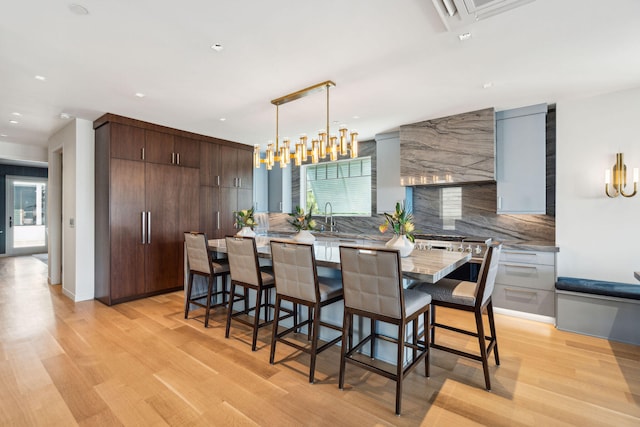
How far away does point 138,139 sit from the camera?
437cm

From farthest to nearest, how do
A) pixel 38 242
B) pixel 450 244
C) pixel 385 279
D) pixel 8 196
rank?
1. pixel 38 242
2. pixel 8 196
3. pixel 450 244
4. pixel 385 279

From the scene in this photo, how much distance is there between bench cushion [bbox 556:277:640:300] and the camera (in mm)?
2891

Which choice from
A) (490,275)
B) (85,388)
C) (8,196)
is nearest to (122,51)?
(85,388)

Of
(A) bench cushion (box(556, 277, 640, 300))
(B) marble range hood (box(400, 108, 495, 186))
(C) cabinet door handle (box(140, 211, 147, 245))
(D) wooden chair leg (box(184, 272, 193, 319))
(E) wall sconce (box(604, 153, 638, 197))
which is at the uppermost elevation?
(B) marble range hood (box(400, 108, 495, 186))

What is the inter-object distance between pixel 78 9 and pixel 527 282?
4717 mm

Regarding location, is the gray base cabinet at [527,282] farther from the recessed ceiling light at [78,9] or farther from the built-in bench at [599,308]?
the recessed ceiling light at [78,9]

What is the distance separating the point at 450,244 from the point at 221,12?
3.46 meters

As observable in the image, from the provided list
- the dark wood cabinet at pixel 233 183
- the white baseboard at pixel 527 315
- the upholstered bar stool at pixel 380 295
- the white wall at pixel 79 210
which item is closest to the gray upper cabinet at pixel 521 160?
the white baseboard at pixel 527 315

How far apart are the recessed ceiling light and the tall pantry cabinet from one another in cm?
238

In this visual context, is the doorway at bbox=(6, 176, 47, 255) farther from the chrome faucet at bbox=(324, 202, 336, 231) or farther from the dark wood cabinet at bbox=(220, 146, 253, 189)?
the chrome faucet at bbox=(324, 202, 336, 231)

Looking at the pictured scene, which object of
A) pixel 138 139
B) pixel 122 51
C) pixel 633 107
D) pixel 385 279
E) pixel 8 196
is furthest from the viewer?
pixel 8 196

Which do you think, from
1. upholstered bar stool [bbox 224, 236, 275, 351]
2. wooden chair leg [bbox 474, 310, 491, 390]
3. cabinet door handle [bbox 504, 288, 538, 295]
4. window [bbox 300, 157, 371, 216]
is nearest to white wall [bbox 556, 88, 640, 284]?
cabinet door handle [bbox 504, 288, 538, 295]

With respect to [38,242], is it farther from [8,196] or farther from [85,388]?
[85,388]

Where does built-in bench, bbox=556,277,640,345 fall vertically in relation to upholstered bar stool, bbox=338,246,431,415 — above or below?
below
